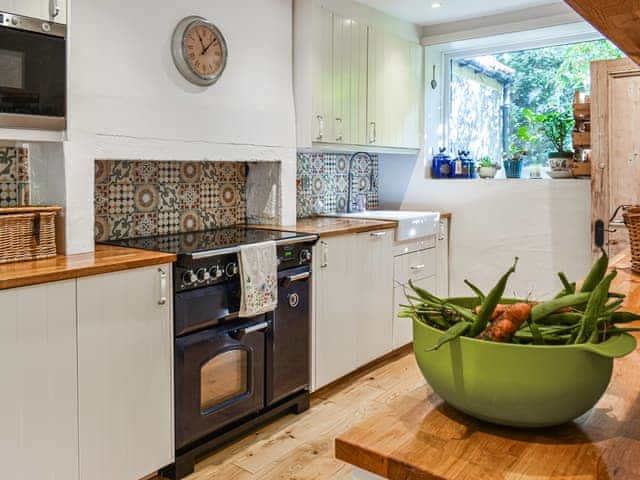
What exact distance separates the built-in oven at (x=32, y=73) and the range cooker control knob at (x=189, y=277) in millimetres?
731

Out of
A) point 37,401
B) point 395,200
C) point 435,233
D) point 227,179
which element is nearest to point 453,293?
point 435,233

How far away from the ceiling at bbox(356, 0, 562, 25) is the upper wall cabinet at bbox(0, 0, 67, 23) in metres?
2.09

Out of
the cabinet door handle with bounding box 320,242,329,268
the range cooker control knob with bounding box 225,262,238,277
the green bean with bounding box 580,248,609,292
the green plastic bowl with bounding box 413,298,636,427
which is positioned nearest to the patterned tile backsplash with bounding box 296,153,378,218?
the cabinet door handle with bounding box 320,242,329,268

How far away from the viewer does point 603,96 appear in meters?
3.62

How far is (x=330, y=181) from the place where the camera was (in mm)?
4367

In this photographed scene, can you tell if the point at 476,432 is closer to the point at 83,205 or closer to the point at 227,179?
the point at 83,205

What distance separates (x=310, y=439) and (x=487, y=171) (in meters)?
2.58

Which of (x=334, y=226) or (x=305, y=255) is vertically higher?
(x=334, y=226)

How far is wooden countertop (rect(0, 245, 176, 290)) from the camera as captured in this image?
6.21 ft

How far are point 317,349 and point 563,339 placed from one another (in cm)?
235

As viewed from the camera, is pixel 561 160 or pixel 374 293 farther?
pixel 561 160

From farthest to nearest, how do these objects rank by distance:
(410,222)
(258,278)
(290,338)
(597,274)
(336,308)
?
1. (410,222)
2. (336,308)
3. (290,338)
4. (258,278)
5. (597,274)

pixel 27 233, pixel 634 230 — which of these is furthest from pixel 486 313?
pixel 27 233

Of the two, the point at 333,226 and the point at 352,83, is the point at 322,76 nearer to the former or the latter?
the point at 352,83
